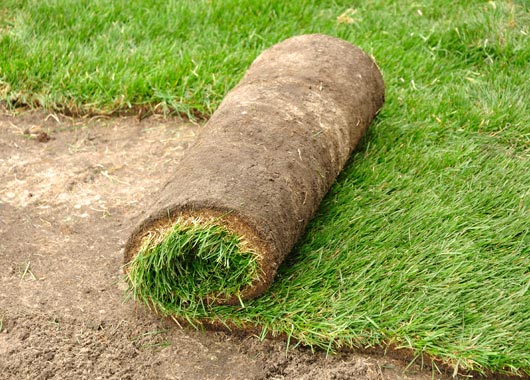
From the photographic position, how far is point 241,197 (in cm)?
309

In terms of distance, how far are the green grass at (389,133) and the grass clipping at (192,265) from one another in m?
0.09

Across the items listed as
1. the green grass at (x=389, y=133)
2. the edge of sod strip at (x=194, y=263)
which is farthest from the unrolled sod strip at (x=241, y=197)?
the green grass at (x=389, y=133)

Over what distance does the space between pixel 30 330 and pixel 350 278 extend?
4.35 feet

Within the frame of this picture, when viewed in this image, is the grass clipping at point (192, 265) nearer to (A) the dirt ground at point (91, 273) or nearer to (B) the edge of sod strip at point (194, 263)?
(B) the edge of sod strip at point (194, 263)

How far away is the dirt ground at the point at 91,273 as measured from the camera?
301 centimetres

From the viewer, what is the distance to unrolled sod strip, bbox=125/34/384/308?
120 inches

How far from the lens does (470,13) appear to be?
222 inches

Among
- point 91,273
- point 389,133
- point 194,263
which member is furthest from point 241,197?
point 389,133

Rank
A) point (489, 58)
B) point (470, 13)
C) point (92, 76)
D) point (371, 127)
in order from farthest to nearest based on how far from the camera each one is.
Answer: point (470, 13)
point (489, 58)
point (92, 76)
point (371, 127)

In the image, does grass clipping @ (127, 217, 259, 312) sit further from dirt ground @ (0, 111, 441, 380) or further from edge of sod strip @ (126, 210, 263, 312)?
dirt ground @ (0, 111, 441, 380)

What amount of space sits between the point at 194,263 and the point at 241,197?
340mm

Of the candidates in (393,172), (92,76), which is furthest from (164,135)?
(393,172)

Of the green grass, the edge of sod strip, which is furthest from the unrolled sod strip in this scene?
the green grass

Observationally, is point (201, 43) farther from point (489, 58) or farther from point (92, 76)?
point (489, 58)
